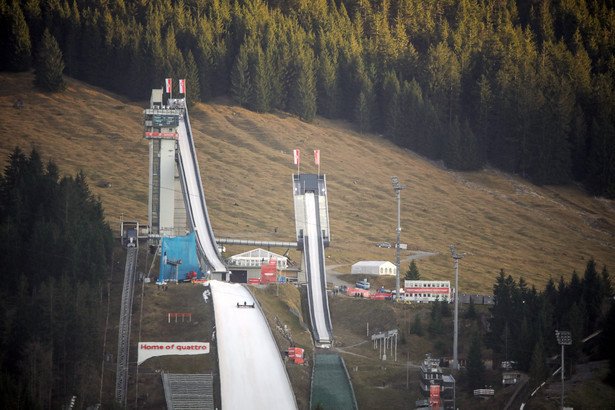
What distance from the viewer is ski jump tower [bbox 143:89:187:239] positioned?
89.7 meters

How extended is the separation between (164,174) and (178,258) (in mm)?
13044

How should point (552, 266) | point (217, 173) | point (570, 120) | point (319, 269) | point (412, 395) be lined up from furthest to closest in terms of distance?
point (570, 120)
point (217, 173)
point (552, 266)
point (319, 269)
point (412, 395)

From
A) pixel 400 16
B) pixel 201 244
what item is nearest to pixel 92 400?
pixel 201 244

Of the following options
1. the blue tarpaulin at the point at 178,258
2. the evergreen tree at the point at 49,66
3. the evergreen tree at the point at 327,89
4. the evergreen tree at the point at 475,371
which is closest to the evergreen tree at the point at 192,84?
the evergreen tree at the point at 49,66

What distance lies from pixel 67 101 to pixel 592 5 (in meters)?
102

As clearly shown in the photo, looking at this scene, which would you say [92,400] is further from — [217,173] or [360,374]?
[217,173]

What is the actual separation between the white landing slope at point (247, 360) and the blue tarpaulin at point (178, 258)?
381 cm

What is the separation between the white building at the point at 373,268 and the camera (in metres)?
93.1

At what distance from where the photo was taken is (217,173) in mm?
120562

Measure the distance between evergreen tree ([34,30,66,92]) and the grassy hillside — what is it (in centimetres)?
144

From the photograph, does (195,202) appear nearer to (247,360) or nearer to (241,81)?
(247,360)

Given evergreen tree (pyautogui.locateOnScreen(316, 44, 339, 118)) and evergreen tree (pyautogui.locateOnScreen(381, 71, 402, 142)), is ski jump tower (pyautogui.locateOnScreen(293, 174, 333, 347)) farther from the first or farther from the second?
evergreen tree (pyautogui.locateOnScreen(316, 44, 339, 118))

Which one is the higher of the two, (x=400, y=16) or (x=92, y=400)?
(x=400, y=16)

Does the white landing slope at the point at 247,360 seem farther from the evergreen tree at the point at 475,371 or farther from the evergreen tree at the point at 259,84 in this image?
the evergreen tree at the point at 259,84
